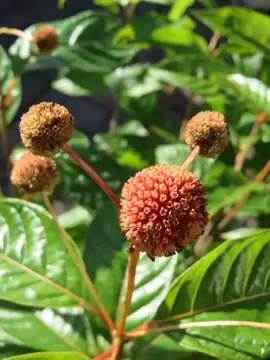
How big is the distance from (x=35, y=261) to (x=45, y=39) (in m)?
0.48

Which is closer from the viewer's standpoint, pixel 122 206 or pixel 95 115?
pixel 122 206

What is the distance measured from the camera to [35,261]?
773 mm

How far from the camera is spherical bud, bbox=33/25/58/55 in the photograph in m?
1.06

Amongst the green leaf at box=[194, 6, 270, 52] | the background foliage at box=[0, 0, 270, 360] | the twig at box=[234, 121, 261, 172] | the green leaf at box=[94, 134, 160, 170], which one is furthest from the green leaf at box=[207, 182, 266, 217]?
the green leaf at box=[194, 6, 270, 52]

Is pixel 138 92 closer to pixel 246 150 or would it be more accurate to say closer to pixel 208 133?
pixel 246 150

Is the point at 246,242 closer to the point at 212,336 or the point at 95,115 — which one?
the point at 212,336

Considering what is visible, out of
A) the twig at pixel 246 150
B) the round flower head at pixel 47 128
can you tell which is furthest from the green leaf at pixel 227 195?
the round flower head at pixel 47 128

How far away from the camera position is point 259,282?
28.8 inches

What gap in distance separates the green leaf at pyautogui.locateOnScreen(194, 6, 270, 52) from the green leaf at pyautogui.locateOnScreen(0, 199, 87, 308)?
603 millimetres

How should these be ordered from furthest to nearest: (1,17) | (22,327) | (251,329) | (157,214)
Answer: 1. (1,17)
2. (22,327)
3. (251,329)
4. (157,214)

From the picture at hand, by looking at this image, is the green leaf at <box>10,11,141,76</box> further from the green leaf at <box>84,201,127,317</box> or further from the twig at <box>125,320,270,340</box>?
the twig at <box>125,320,270,340</box>

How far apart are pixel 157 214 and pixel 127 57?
649mm

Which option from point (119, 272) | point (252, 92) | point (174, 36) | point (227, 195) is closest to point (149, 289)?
point (119, 272)

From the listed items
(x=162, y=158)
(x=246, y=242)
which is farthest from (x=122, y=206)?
(x=162, y=158)
